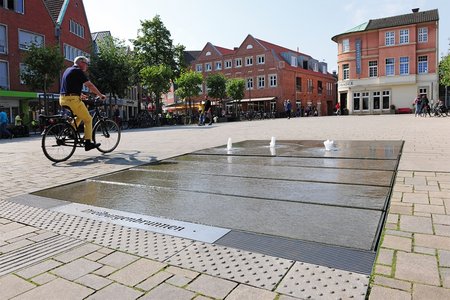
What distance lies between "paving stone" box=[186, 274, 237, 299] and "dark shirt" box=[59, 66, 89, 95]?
6.28m

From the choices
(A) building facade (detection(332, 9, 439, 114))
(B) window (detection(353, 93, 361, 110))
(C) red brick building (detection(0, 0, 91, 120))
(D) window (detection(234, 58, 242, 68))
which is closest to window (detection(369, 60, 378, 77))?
(A) building facade (detection(332, 9, 439, 114))

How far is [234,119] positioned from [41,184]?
39555 millimetres

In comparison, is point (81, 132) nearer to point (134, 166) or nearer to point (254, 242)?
point (134, 166)

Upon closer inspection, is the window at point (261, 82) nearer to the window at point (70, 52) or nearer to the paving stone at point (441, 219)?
the window at point (70, 52)

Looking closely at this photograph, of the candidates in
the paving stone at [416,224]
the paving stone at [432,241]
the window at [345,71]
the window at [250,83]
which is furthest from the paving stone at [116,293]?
the window at [250,83]

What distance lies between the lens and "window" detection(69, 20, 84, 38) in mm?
41881

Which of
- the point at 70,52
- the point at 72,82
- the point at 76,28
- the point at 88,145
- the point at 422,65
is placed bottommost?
the point at 88,145

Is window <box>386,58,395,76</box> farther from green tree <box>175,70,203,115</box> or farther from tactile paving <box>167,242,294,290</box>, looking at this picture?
tactile paving <box>167,242,294,290</box>

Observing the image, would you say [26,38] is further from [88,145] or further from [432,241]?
[432,241]

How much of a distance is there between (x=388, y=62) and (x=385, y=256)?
5690 centimetres

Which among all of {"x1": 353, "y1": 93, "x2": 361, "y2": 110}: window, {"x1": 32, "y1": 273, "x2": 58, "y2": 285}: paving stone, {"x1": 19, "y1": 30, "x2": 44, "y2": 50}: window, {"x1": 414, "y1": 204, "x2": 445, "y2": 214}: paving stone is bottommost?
{"x1": 32, "y1": 273, "x2": 58, "y2": 285}: paving stone

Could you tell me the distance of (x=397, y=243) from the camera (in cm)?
282

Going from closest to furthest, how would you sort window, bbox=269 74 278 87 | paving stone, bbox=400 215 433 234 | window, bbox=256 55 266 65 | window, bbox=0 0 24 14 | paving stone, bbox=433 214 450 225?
paving stone, bbox=400 215 433 234 → paving stone, bbox=433 214 450 225 → window, bbox=0 0 24 14 → window, bbox=269 74 278 87 → window, bbox=256 55 266 65

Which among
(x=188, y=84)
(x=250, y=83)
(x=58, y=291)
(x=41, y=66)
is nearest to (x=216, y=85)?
(x=188, y=84)
